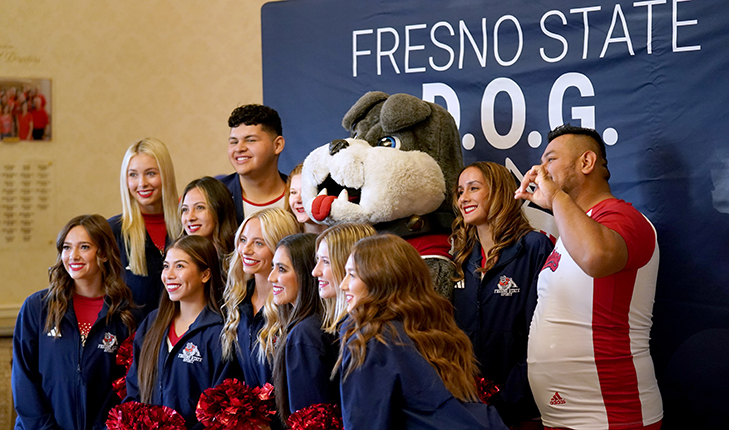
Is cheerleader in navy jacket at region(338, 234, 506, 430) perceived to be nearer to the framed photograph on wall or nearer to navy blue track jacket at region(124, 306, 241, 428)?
navy blue track jacket at region(124, 306, 241, 428)

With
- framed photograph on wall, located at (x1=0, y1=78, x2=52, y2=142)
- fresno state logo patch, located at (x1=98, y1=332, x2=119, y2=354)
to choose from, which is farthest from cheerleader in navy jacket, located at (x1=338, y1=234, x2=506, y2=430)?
framed photograph on wall, located at (x1=0, y1=78, x2=52, y2=142)

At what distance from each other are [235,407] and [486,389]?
748 millimetres

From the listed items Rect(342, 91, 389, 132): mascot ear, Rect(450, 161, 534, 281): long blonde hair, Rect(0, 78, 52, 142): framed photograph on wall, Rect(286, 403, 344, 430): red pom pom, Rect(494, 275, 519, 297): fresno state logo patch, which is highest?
Rect(0, 78, 52, 142): framed photograph on wall

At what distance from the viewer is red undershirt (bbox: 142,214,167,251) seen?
2.87m

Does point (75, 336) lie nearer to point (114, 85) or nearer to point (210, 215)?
point (210, 215)

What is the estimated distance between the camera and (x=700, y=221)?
99.7 inches

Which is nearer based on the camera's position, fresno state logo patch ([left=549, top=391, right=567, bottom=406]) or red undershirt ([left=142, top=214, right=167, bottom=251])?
fresno state logo patch ([left=549, top=391, right=567, bottom=406])

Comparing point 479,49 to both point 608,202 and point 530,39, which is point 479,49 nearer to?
point 530,39

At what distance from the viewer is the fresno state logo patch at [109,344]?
2.54 metres

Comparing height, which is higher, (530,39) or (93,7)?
(93,7)

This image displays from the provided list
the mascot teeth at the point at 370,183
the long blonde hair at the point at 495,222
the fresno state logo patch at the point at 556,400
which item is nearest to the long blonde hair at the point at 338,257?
the mascot teeth at the point at 370,183

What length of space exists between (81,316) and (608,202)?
1871mm

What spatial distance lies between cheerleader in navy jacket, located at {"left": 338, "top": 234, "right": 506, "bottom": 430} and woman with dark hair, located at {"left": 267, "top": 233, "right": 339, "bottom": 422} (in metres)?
0.21

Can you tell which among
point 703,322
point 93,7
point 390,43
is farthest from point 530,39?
point 93,7
